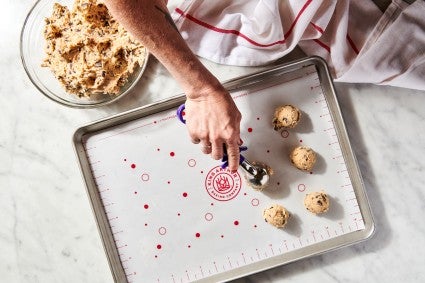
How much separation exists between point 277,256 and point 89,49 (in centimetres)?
45

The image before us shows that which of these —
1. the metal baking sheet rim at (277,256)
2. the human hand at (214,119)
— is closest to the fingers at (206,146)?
the human hand at (214,119)

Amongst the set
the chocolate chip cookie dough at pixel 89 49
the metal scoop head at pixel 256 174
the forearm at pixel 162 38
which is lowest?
the metal scoop head at pixel 256 174

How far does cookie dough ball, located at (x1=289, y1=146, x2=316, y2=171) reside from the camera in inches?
31.9

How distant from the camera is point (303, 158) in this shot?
81 cm

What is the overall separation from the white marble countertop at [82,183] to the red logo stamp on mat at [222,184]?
15 centimetres

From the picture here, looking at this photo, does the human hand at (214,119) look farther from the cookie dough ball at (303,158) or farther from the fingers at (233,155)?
the cookie dough ball at (303,158)

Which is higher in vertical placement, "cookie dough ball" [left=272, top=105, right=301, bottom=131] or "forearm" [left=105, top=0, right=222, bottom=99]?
"forearm" [left=105, top=0, right=222, bottom=99]

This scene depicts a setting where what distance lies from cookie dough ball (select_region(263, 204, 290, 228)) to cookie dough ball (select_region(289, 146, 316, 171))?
0.08 meters

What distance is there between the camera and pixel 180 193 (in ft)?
2.79

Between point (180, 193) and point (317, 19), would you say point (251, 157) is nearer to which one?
point (180, 193)

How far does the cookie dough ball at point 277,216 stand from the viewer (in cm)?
81

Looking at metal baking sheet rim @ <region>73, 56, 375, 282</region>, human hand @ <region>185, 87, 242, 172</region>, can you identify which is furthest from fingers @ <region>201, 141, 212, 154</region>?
metal baking sheet rim @ <region>73, 56, 375, 282</region>

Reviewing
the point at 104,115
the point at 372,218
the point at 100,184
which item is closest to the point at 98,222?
the point at 100,184

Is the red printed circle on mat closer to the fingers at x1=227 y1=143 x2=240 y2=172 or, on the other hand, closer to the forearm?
the fingers at x1=227 y1=143 x2=240 y2=172
